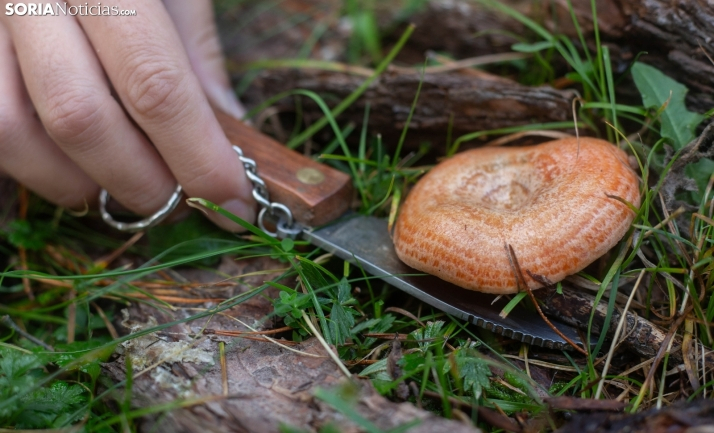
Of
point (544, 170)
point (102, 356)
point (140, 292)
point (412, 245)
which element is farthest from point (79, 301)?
point (544, 170)

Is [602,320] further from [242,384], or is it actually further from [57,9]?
[57,9]

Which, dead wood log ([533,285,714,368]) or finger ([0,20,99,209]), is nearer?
dead wood log ([533,285,714,368])

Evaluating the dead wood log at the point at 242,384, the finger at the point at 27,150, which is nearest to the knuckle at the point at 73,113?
the finger at the point at 27,150

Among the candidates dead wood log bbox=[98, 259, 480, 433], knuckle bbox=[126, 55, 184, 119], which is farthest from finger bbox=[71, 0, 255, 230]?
dead wood log bbox=[98, 259, 480, 433]

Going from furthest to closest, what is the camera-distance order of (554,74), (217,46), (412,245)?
(217,46), (554,74), (412,245)

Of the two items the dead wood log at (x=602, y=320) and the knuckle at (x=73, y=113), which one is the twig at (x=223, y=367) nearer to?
the knuckle at (x=73, y=113)

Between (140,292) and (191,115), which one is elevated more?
(191,115)

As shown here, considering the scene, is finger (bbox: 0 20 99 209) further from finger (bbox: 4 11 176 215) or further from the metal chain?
the metal chain

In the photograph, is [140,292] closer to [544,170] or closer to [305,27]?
[544,170]
